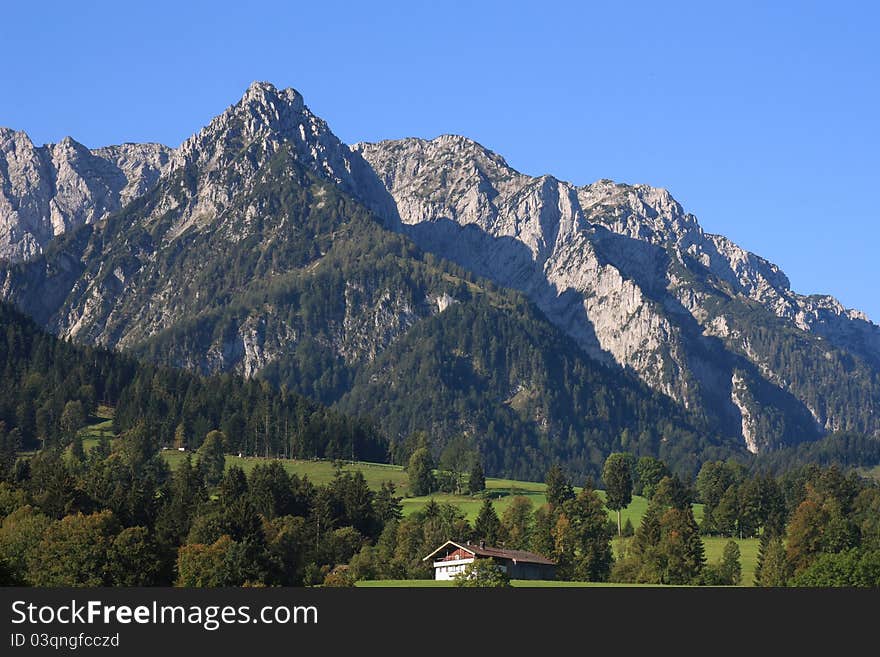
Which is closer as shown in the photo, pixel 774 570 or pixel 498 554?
pixel 498 554

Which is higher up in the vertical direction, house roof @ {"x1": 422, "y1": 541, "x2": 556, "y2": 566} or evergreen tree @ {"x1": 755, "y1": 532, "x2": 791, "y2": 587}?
house roof @ {"x1": 422, "y1": 541, "x2": 556, "y2": 566}

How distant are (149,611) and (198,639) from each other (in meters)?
5.27

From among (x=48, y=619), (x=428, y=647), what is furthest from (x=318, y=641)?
(x=48, y=619)

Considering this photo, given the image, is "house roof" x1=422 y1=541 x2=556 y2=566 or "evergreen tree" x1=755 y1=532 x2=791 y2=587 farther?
"evergreen tree" x1=755 y1=532 x2=791 y2=587

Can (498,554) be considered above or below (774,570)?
above

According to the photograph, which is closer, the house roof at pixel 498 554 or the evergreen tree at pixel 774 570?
the house roof at pixel 498 554

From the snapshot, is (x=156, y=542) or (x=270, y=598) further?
(x=156, y=542)

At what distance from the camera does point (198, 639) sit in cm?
8056

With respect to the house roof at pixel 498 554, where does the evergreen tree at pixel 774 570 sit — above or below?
below

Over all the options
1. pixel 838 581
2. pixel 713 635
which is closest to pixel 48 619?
pixel 713 635

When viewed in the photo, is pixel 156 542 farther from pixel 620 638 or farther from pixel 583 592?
pixel 620 638

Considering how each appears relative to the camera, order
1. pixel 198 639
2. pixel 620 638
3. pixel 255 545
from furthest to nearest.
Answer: pixel 255 545, pixel 620 638, pixel 198 639

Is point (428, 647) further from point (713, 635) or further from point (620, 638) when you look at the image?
point (713, 635)

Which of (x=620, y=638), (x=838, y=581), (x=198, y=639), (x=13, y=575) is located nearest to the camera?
(x=198, y=639)
